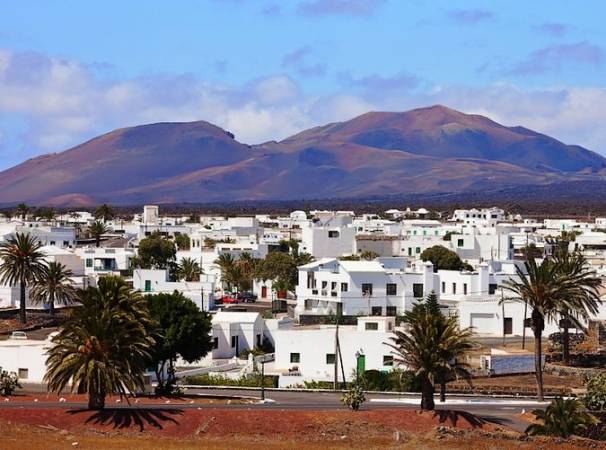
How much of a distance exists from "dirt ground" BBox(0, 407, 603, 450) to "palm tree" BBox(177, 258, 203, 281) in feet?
164

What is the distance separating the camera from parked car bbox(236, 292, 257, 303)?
89750 mm

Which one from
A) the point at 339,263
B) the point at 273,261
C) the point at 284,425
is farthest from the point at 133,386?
the point at 273,261

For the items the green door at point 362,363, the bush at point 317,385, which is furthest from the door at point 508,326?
the bush at point 317,385

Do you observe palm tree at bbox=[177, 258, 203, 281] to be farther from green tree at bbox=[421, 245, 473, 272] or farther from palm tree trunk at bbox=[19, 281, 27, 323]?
palm tree trunk at bbox=[19, 281, 27, 323]

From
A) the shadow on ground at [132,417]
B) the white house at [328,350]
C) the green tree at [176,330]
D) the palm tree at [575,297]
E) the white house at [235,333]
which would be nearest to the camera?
the shadow on ground at [132,417]

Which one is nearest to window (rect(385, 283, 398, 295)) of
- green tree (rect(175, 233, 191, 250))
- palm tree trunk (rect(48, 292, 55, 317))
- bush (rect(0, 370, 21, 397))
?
A: palm tree trunk (rect(48, 292, 55, 317))

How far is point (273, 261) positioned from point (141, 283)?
11551 millimetres

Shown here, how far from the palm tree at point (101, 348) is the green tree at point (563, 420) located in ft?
41.3

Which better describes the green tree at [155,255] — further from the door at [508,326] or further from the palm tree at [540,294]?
the palm tree at [540,294]

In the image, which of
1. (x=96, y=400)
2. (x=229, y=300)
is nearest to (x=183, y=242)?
(x=229, y=300)

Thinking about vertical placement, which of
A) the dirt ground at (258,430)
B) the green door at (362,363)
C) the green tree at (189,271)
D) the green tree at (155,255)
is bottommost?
the dirt ground at (258,430)

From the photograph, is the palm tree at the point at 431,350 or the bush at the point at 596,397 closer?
the palm tree at the point at 431,350

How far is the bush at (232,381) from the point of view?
56.9 meters

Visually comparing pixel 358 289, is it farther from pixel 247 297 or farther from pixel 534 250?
pixel 534 250
